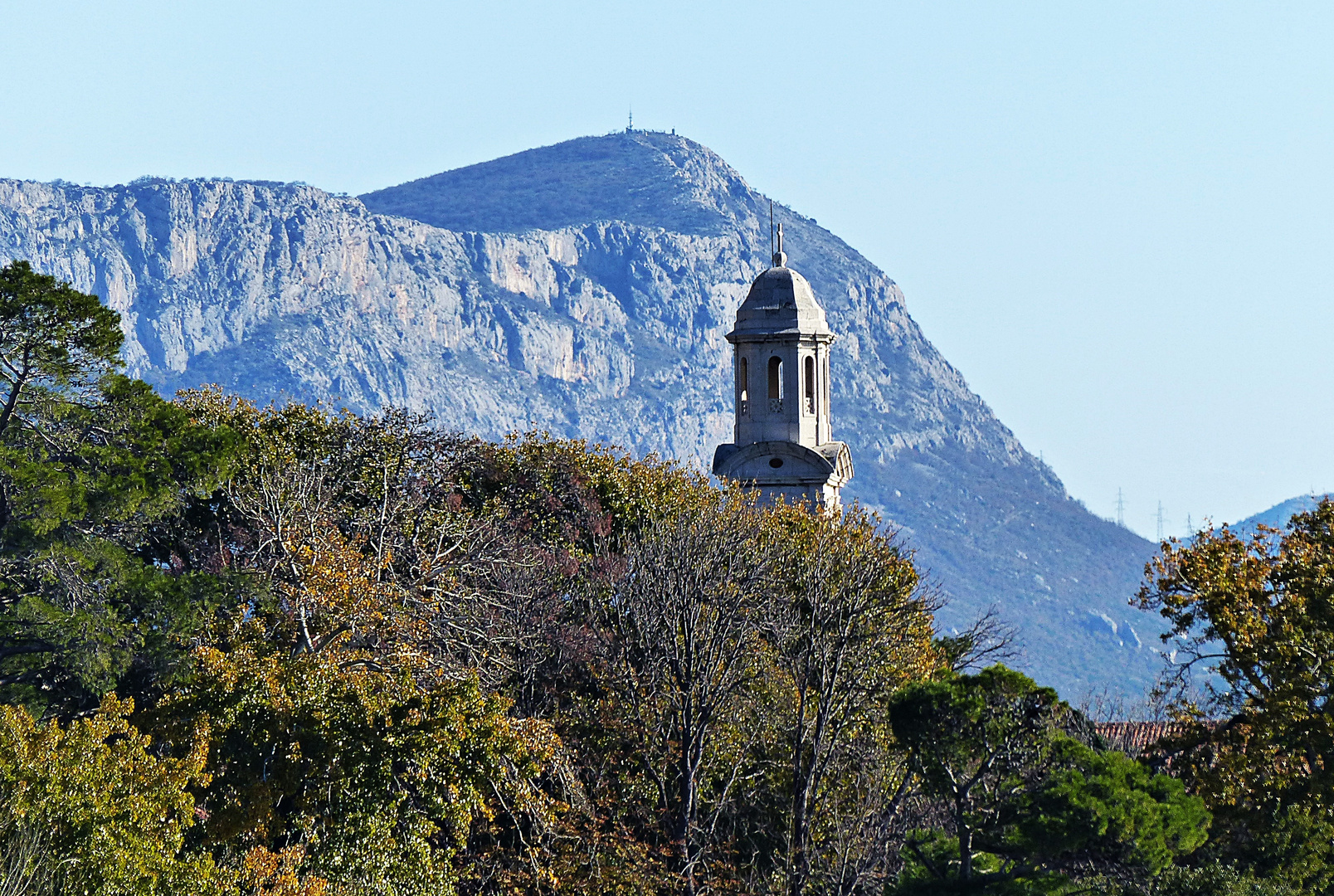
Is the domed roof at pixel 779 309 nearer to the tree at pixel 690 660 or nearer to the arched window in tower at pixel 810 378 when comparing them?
the arched window in tower at pixel 810 378

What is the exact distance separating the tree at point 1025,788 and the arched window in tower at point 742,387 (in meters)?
24.0

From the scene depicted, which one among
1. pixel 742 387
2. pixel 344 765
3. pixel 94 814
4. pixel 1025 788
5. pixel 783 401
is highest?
pixel 742 387

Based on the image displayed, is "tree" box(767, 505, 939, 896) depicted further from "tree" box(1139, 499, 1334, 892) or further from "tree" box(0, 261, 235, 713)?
"tree" box(0, 261, 235, 713)

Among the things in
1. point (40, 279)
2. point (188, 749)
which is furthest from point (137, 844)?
point (40, 279)

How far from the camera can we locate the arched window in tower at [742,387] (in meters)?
61.8

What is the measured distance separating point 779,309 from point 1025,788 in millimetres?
26914

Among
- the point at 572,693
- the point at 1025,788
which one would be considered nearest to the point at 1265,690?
the point at 1025,788

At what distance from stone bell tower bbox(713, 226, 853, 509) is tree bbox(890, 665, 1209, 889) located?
68.5ft

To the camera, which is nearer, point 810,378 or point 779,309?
point 810,378

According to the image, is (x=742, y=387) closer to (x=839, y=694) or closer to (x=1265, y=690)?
(x=839, y=694)

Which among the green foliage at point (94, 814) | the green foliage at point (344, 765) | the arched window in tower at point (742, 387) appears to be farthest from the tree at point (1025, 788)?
the arched window in tower at point (742, 387)

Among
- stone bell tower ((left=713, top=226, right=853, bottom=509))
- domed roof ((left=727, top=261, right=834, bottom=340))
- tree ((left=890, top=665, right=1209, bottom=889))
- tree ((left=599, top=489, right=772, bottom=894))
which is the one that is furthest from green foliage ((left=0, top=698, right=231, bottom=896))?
domed roof ((left=727, top=261, right=834, bottom=340))

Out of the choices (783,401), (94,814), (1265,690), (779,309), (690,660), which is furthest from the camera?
(779,309)

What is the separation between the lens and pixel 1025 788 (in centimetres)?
3766
